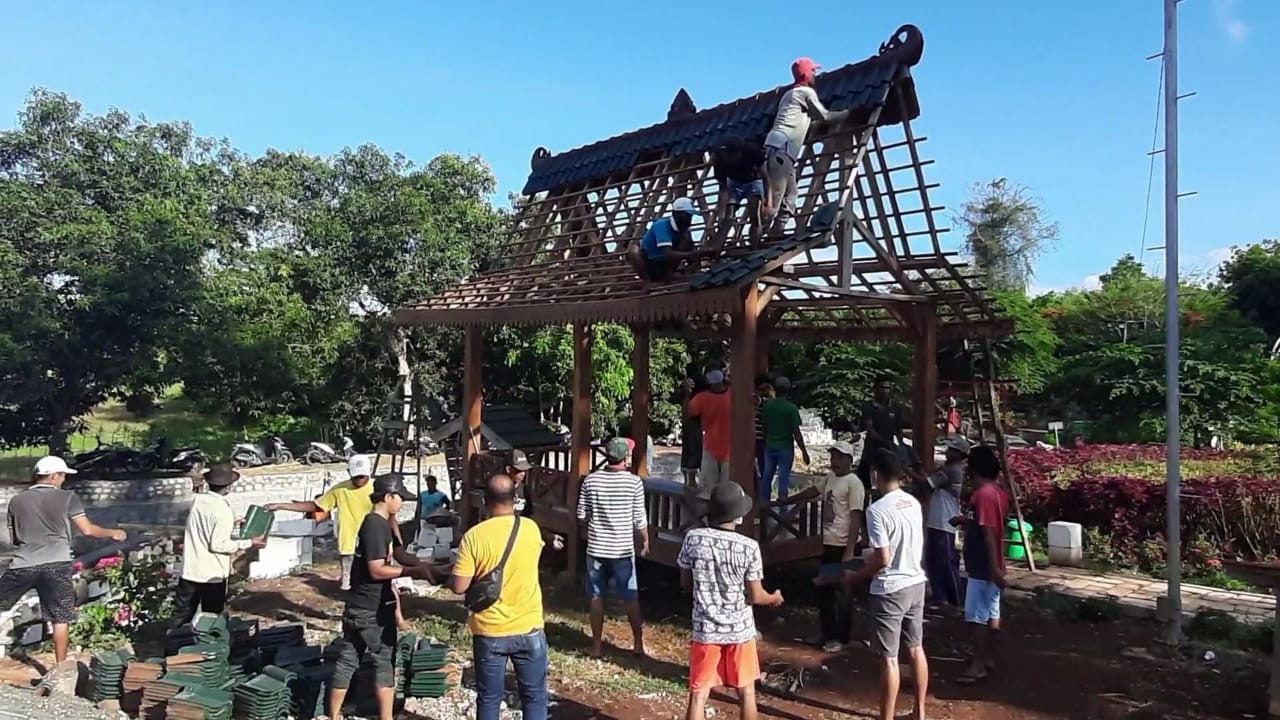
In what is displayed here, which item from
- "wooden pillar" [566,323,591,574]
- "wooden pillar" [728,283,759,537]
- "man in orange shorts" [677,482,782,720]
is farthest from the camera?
"wooden pillar" [566,323,591,574]

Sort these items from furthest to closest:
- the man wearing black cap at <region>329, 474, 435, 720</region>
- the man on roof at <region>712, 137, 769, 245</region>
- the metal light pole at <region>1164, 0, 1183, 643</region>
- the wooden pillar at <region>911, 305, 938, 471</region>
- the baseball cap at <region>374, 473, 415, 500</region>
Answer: the wooden pillar at <region>911, 305, 938, 471</region>, the man on roof at <region>712, 137, 769, 245</region>, the metal light pole at <region>1164, 0, 1183, 643</region>, the baseball cap at <region>374, 473, 415, 500</region>, the man wearing black cap at <region>329, 474, 435, 720</region>

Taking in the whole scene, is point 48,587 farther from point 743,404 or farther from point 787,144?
point 787,144

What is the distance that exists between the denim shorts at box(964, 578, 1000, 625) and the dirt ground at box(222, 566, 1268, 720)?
0.55 metres

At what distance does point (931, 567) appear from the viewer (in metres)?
7.20

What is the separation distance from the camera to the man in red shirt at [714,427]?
866cm

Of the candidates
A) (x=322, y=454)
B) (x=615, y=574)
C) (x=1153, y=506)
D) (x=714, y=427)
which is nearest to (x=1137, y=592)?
(x=1153, y=506)

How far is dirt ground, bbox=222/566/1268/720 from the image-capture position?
5.83 meters

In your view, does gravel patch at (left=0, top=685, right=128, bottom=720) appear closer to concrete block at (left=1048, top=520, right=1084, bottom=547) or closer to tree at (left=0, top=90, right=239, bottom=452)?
concrete block at (left=1048, top=520, right=1084, bottom=547)

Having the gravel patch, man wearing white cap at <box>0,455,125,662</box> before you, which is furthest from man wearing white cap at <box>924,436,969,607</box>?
man wearing white cap at <box>0,455,125,662</box>

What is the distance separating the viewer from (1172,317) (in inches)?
292

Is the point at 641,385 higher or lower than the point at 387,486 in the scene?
higher

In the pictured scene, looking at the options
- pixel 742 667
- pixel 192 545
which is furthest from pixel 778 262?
pixel 192 545

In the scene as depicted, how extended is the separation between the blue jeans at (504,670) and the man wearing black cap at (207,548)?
2969 millimetres

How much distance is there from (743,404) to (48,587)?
214 inches
